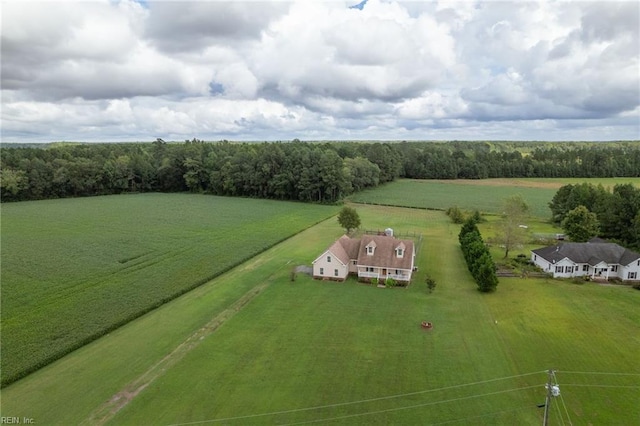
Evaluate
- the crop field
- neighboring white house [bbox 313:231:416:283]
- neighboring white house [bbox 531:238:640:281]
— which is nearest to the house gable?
neighboring white house [bbox 313:231:416:283]

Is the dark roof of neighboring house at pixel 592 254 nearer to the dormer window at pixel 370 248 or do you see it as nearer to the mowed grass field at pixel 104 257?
the dormer window at pixel 370 248

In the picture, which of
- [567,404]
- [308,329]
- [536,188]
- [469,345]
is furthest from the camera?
[536,188]

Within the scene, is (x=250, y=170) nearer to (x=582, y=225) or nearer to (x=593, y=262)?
(x=582, y=225)

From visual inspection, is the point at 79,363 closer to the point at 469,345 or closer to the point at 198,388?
the point at 198,388

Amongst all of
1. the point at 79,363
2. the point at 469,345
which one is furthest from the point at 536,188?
the point at 79,363

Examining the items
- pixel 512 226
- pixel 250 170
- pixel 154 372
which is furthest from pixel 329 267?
pixel 250 170
